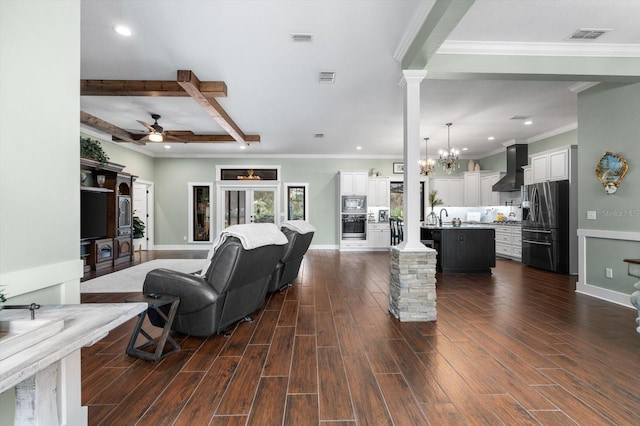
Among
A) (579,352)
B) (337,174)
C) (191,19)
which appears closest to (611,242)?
(579,352)

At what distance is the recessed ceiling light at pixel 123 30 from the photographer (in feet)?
9.45

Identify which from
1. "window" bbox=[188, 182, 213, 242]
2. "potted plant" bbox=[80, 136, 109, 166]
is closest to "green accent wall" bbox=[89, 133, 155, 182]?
"potted plant" bbox=[80, 136, 109, 166]

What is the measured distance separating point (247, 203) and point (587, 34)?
315 inches

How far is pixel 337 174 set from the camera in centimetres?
920

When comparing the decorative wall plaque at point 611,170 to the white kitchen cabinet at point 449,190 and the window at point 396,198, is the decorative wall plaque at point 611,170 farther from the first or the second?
the window at point 396,198

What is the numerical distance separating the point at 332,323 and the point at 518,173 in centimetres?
677

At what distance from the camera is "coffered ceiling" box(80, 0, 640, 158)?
2.60m

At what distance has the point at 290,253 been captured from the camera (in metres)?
4.11

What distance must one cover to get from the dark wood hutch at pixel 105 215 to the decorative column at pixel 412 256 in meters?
5.94

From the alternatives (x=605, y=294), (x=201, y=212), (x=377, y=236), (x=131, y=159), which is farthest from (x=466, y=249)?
(x=131, y=159)

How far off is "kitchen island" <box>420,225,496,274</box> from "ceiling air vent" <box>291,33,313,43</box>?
410cm

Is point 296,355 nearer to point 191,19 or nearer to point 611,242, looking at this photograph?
point 191,19

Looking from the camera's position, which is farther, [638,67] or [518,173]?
[518,173]

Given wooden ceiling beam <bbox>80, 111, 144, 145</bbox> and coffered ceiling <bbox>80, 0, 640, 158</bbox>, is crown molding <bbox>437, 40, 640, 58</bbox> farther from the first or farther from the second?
wooden ceiling beam <bbox>80, 111, 144, 145</bbox>
